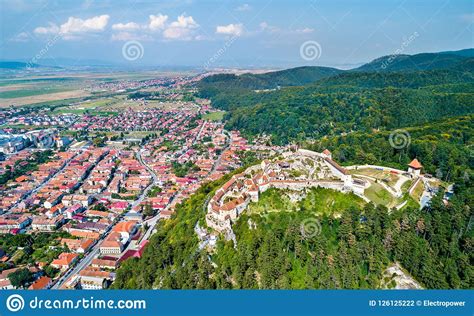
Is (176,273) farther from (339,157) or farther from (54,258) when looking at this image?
(339,157)

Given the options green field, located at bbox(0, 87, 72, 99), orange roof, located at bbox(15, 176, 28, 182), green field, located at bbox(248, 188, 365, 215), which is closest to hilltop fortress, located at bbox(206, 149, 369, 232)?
green field, located at bbox(248, 188, 365, 215)

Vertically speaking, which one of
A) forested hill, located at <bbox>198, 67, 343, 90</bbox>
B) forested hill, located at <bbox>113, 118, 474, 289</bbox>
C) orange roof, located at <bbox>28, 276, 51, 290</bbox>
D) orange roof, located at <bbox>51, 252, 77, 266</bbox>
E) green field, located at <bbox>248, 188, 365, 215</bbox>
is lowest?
orange roof, located at <bbox>28, 276, 51, 290</bbox>

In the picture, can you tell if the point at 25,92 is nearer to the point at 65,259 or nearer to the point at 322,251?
the point at 65,259

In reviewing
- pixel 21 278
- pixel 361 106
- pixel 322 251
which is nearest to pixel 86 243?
pixel 21 278

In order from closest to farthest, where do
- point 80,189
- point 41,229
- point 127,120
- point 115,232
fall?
Answer: 1. point 115,232
2. point 41,229
3. point 80,189
4. point 127,120

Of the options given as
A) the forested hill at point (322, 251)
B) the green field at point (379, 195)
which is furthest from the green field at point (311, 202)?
the green field at point (379, 195)

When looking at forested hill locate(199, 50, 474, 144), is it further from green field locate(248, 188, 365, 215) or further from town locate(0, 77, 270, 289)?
green field locate(248, 188, 365, 215)

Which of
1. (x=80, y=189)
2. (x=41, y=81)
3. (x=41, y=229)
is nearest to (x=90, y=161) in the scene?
(x=80, y=189)
